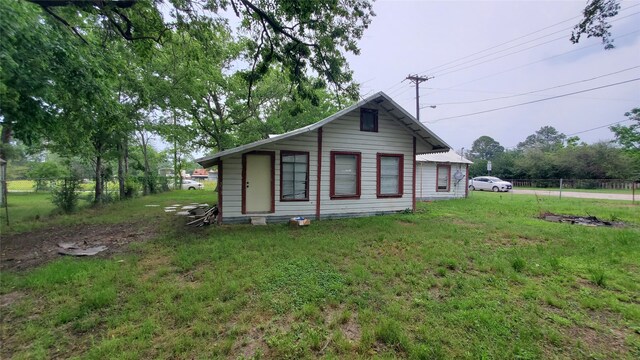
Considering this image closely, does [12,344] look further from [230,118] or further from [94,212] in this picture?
[230,118]

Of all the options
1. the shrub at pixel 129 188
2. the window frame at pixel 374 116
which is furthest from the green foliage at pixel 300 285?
the shrub at pixel 129 188

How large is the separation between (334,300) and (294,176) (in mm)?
5432

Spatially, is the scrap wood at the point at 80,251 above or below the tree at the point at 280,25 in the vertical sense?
below

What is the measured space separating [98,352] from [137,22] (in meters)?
6.50

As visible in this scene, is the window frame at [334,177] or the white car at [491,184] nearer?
the window frame at [334,177]

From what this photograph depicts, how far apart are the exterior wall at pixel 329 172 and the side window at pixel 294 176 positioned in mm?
130

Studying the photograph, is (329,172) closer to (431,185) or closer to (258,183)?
(258,183)

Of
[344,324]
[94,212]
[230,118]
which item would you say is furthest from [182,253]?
[230,118]

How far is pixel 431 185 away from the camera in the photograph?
50.2 ft

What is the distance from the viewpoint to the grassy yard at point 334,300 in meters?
2.68

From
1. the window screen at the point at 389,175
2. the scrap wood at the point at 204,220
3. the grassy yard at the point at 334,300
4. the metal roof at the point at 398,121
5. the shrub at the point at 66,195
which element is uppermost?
the metal roof at the point at 398,121

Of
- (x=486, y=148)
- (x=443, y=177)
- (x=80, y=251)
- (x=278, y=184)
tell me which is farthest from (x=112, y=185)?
(x=486, y=148)

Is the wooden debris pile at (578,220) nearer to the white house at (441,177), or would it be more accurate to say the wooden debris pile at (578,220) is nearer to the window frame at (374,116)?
the white house at (441,177)

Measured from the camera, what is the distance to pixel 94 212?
10688 mm
